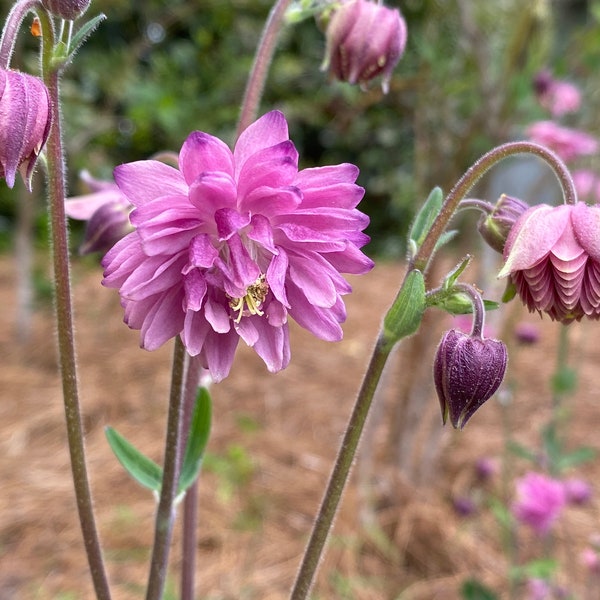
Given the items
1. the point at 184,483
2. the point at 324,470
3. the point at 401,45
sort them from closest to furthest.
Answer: the point at 184,483, the point at 401,45, the point at 324,470

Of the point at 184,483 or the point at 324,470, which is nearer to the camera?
the point at 184,483

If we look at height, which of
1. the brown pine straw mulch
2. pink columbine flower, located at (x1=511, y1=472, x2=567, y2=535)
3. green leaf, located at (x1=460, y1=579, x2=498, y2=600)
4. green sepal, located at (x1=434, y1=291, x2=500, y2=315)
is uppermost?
green sepal, located at (x1=434, y1=291, x2=500, y2=315)

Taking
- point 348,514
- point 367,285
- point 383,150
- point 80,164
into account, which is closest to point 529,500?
point 348,514

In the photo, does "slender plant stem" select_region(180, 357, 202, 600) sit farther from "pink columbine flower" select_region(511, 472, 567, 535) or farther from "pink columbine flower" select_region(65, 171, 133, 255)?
"pink columbine flower" select_region(511, 472, 567, 535)

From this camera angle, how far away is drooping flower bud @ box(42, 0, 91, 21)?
0.83 metres

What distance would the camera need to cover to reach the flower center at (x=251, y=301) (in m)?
0.87

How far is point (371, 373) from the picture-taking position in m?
0.93

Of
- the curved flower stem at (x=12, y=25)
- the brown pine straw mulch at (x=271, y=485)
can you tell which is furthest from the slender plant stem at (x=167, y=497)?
the brown pine straw mulch at (x=271, y=485)

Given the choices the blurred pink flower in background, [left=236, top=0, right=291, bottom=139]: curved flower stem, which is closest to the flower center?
[left=236, top=0, right=291, bottom=139]: curved flower stem

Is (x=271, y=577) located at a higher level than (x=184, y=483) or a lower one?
lower

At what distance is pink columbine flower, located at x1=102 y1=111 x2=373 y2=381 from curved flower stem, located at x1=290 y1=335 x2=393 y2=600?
10 centimetres

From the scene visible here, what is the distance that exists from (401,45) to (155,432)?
100 inches

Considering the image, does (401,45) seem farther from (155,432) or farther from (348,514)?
(155,432)

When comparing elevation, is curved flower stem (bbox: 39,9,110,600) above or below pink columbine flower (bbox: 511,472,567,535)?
above
